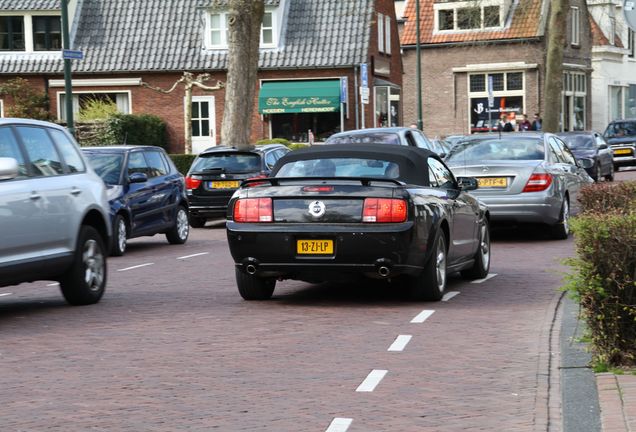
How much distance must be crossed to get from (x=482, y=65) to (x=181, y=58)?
18.1 meters

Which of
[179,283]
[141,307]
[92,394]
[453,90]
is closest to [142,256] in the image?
[179,283]

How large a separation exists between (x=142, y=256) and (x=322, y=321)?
810 cm

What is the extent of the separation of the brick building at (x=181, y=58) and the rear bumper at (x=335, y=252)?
36.2 metres

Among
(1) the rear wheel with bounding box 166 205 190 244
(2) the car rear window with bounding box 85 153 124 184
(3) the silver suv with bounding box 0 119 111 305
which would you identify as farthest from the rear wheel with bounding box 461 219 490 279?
(1) the rear wheel with bounding box 166 205 190 244

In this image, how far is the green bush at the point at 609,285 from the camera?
785 cm

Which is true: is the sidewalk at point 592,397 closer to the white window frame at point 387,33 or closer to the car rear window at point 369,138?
the car rear window at point 369,138

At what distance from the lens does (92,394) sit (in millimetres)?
7566

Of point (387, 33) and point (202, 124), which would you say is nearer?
point (202, 124)

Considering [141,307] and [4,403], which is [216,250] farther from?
[4,403]

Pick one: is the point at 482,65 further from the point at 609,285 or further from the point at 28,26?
the point at 609,285

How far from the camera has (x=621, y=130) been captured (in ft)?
150

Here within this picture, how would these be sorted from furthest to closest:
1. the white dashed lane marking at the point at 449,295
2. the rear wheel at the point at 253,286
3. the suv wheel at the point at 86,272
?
the white dashed lane marking at the point at 449,295 → the rear wheel at the point at 253,286 → the suv wheel at the point at 86,272

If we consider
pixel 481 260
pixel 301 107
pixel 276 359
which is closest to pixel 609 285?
pixel 276 359

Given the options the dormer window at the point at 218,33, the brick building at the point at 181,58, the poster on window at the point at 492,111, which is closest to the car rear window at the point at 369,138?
the brick building at the point at 181,58
